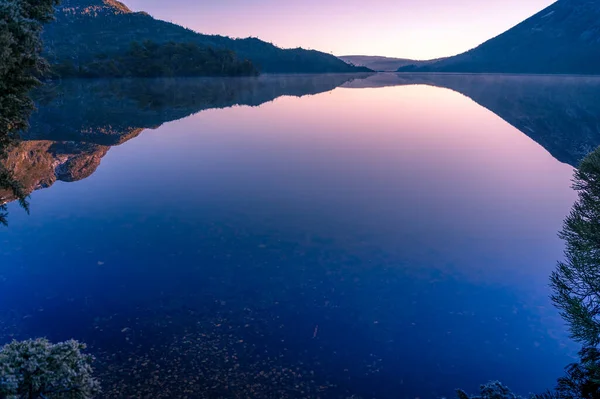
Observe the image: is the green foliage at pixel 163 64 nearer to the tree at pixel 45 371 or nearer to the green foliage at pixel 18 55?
the green foliage at pixel 18 55

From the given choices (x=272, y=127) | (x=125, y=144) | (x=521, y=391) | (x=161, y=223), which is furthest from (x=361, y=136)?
(x=521, y=391)

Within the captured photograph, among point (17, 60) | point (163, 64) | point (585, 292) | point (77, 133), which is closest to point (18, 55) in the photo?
point (17, 60)

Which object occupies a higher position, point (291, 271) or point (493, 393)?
point (291, 271)

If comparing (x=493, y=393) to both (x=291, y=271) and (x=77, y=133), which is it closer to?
(x=291, y=271)

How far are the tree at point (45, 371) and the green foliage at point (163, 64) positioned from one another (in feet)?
504

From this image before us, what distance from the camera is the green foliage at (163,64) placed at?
148 m

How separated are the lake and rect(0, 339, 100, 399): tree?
64.2 inches

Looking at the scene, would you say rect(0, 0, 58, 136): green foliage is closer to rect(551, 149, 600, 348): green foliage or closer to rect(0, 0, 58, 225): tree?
rect(0, 0, 58, 225): tree

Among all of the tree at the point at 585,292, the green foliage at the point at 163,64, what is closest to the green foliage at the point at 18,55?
the tree at the point at 585,292

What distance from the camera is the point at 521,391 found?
8.48m

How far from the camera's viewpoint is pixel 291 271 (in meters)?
13.0

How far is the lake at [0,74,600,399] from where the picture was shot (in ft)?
29.2

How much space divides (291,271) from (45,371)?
25.4ft

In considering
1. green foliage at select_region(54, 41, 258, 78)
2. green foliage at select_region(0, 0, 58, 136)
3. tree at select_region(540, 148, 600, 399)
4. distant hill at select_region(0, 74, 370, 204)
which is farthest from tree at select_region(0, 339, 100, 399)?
green foliage at select_region(54, 41, 258, 78)
